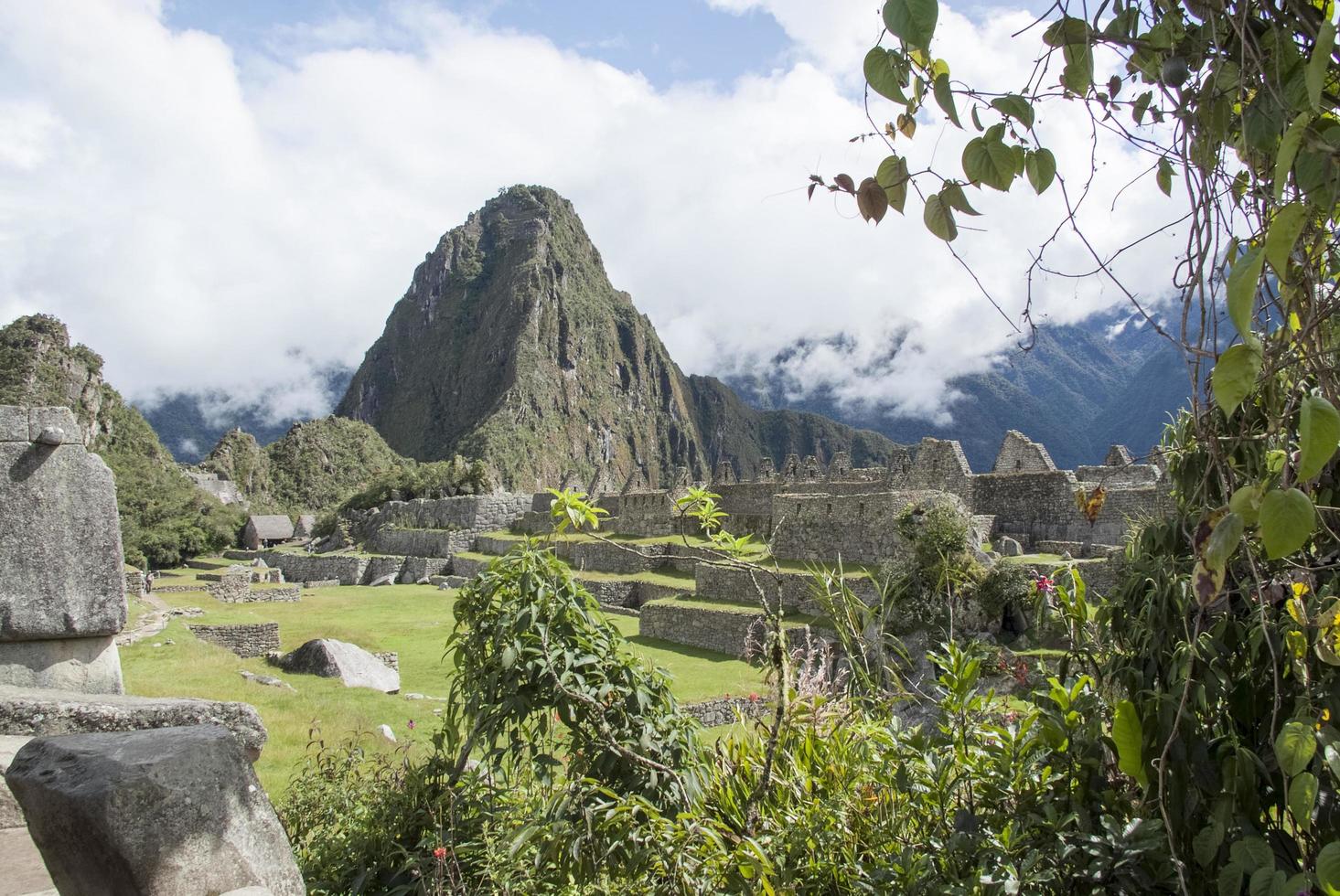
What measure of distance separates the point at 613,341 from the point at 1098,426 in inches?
4977

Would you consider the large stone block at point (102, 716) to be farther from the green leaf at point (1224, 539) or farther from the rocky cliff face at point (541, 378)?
the rocky cliff face at point (541, 378)

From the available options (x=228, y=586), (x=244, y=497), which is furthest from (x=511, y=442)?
(x=228, y=586)

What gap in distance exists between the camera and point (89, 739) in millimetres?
2322

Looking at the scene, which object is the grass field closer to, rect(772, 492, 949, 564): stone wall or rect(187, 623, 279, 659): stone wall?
rect(187, 623, 279, 659): stone wall

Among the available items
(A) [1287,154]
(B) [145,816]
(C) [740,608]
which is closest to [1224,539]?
(A) [1287,154]

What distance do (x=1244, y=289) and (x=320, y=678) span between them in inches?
451

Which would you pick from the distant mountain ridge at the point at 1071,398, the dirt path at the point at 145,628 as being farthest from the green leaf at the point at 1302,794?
the distant mountain ridge at the point at 1071,398

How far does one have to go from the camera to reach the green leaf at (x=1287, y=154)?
861mm

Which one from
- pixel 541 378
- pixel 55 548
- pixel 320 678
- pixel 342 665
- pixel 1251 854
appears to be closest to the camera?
pixel 1251 854

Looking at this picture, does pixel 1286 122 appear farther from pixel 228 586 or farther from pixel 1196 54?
pixel 228 586

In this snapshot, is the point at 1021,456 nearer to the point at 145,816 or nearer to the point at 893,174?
the point at 893,174

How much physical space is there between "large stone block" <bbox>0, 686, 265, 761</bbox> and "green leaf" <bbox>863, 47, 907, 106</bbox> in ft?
10.5

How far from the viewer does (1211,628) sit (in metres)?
2.05

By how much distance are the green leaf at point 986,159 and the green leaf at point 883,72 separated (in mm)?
154
